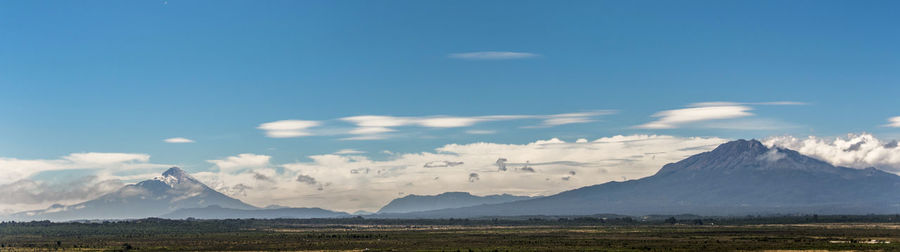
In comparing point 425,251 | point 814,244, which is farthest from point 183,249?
point 814,244

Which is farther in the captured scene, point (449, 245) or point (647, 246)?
point (449, 245)

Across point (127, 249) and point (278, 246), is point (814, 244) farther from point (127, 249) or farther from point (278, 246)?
point (127, 249)

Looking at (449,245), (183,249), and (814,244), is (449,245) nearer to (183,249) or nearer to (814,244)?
(183,249)

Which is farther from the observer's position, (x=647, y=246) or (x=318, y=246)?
(x=318, y=246)

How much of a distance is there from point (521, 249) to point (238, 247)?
57975 millimetres

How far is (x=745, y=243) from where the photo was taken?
173m

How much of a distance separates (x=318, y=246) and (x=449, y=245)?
84.2ft

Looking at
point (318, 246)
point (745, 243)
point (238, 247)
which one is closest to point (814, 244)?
point (745, 243)

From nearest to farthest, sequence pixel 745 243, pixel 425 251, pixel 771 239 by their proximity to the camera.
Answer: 1. pixel 425 251
2. pixel 745 243
3. pixel 771 239

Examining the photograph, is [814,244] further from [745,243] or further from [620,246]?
[620,246]

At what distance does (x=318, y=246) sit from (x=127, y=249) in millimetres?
37415

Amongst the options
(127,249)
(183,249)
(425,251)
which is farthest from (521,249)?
(127,249)

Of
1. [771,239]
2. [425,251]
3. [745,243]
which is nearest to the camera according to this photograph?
[425,251]

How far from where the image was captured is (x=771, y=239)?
614 feet
